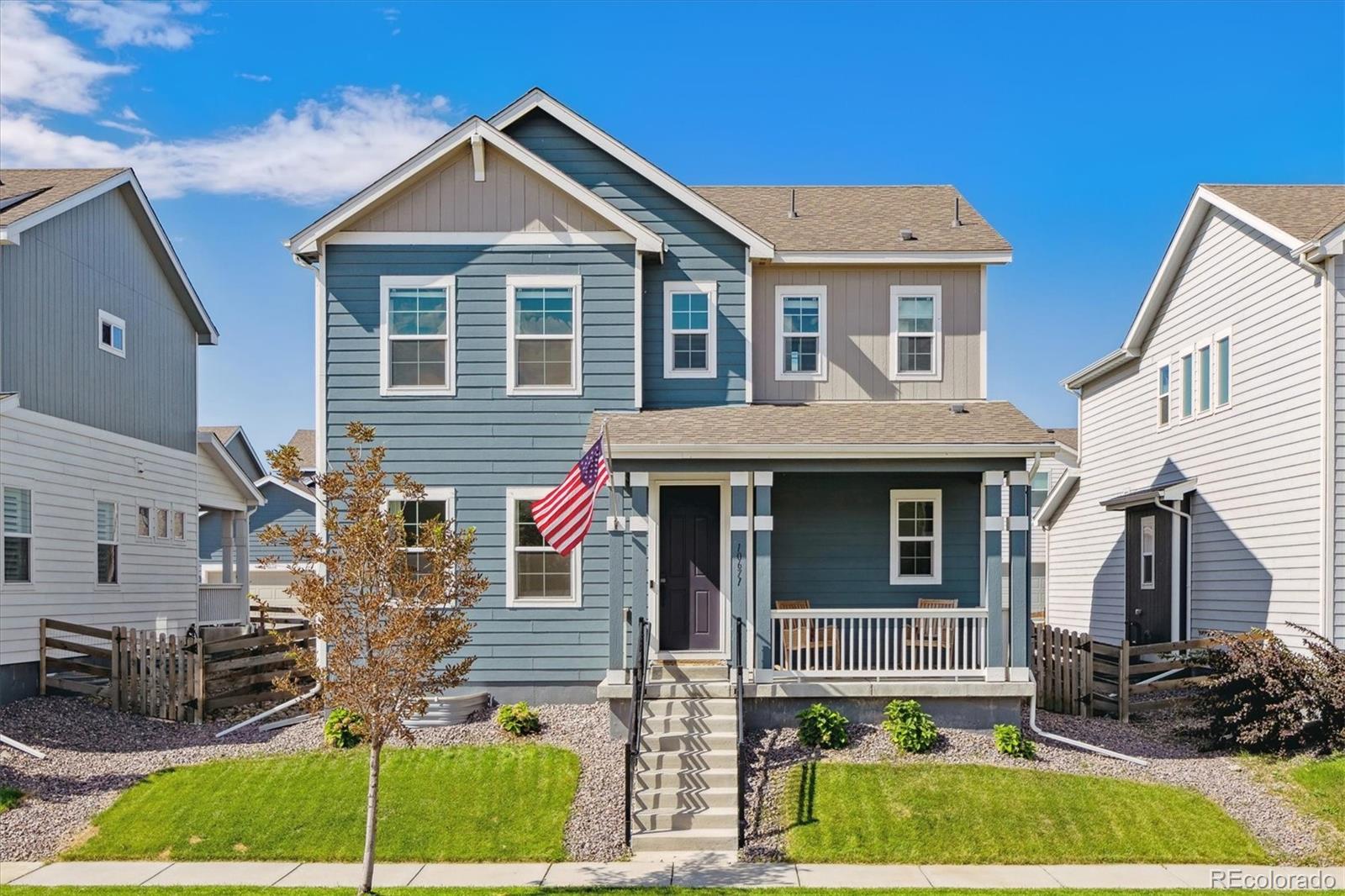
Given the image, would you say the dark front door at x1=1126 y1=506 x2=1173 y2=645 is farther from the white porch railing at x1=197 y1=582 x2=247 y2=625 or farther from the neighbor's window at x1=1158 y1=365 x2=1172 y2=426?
the white porch railing at x1=197 y1=582 x2=247 y2=625

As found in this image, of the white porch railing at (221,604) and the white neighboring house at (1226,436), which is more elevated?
the white neighboring house at (1226,436)

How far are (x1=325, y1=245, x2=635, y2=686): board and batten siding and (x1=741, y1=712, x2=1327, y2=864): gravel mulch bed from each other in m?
4.28

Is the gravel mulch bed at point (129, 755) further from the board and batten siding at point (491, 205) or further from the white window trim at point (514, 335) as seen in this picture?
the board and batten siding at point (491, 205)

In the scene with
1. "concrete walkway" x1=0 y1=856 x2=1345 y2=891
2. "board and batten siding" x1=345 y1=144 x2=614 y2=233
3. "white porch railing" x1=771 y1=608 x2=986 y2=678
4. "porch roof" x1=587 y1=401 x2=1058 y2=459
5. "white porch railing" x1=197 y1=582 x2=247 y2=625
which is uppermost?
"board and batten siding" x1=345 y1=144 x2=614 y2=233

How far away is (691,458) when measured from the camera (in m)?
14.8

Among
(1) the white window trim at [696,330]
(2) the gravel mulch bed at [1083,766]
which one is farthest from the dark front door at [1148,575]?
(1) the white window trim at [696,330]

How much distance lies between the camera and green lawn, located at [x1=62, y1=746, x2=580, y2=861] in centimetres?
1175

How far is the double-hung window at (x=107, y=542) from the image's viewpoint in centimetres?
1969

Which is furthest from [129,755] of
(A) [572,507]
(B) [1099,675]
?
(B) [1099,675]

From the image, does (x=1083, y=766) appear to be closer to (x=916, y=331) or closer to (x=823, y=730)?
(x=823, y=730)

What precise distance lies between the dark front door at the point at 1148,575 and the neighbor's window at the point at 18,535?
17999mm

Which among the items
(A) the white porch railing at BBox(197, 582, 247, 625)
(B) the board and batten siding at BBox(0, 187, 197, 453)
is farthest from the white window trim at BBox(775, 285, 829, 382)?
(A) the white porch railing at BBox(197, 582, 247, 625)

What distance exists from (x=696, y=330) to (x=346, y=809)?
833 cm
